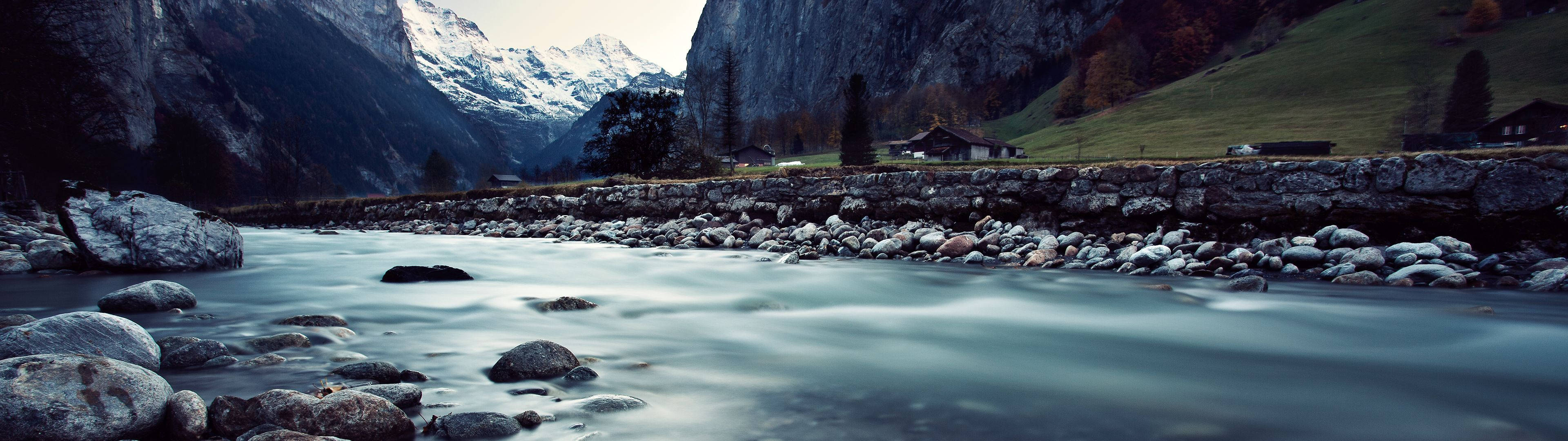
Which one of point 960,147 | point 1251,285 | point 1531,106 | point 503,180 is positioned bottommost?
point 1251,285

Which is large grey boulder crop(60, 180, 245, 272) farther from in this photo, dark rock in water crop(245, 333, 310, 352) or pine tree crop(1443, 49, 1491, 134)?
pine tree crop(1443, 49, 1491, 134)

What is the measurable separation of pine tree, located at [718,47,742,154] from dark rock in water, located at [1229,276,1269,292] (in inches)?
1503

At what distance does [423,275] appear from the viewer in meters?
7.70

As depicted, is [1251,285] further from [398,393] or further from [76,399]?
[76,399]

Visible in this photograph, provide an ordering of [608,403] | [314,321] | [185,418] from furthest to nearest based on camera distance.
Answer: [314,321]
[608,403]
[185,418]

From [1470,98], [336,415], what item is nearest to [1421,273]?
[336,415]

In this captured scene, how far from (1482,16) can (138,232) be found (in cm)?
10299

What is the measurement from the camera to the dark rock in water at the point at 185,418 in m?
2.18

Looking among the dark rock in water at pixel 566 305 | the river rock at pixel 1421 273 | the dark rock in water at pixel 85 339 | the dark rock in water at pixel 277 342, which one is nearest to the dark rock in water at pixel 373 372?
the dark rock in water at pixel 85 339

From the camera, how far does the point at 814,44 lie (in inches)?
6299

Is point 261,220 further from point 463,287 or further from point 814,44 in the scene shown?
point 814,44

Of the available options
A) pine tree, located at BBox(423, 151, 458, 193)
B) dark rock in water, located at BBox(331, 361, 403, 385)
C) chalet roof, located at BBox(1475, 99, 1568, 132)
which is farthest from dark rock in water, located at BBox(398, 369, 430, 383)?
pine tree, located at BBox(423, 151, 458, 193)

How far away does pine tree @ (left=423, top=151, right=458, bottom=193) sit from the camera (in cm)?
7944

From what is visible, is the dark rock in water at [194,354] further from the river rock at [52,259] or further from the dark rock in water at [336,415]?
the river rock at [52,259]
